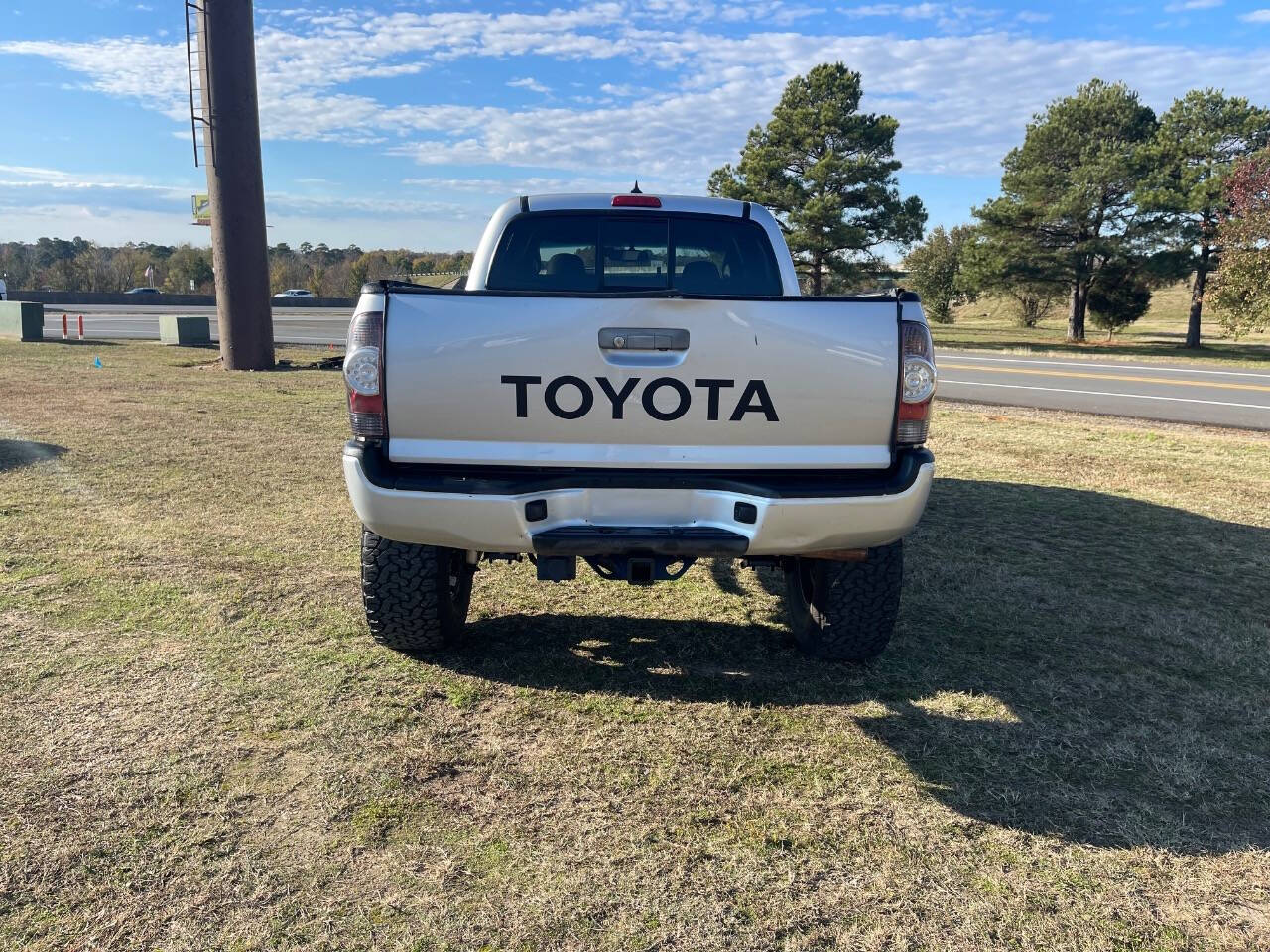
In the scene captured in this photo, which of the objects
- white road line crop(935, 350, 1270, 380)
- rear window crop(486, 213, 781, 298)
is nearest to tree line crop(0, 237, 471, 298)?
white road line crop(935, 350, 1270, 380)

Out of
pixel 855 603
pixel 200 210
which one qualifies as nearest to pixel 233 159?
pixel 200 210

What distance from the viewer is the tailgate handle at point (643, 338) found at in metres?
3.03

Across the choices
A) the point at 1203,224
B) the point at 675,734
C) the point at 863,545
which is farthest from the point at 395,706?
the point at 1203,224

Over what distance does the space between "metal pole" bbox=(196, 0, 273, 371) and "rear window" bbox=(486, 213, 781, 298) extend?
12.5 meters

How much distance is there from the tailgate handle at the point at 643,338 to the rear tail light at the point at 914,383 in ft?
2.57

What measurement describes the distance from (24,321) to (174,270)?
53.7 m

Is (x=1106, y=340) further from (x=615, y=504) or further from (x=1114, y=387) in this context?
(x=615, y=504)

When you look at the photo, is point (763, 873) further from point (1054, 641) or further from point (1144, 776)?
point (1054, 641)

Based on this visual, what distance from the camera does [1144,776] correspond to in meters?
2.96

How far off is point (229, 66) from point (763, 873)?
1617 cm

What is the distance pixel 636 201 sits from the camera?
4.40 meters

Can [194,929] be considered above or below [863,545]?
below

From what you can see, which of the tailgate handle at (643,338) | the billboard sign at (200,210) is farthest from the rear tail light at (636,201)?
the billboard sign at (200,210)

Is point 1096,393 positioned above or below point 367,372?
below
